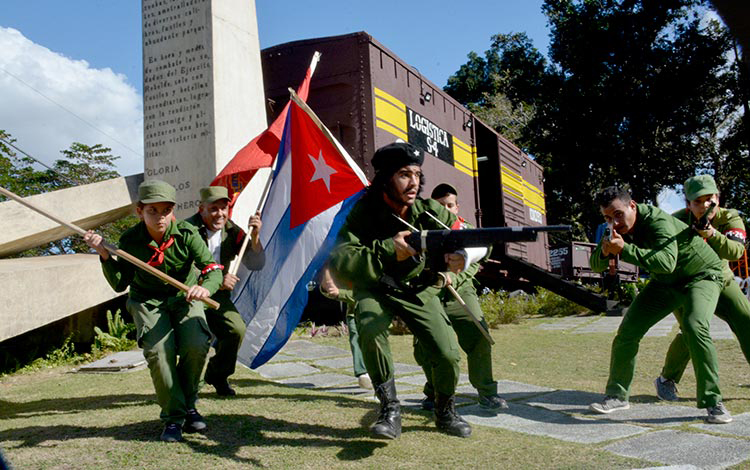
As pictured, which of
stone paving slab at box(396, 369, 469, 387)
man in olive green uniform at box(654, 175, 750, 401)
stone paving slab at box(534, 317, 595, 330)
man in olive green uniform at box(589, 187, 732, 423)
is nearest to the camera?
man in olive green uniform at box(589, 187, 732, 423)

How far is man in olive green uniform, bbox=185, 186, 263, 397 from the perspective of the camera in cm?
491

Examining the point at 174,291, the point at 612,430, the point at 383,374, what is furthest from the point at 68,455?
the point at 612,430

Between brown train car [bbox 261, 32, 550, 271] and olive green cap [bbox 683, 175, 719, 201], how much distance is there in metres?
4.66

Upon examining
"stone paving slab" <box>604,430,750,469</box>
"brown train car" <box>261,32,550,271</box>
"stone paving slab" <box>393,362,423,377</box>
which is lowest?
"stone paving slab" <box>604,430,750,469</box>

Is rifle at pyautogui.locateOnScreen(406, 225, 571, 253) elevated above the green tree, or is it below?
below

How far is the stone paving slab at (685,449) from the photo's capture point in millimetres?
3175

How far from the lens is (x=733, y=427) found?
386 centimetres

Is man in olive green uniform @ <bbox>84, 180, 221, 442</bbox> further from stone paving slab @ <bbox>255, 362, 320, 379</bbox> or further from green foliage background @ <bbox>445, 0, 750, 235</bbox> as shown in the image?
green foliage background @ <bbox>445, 0, 750, 235</bbox>

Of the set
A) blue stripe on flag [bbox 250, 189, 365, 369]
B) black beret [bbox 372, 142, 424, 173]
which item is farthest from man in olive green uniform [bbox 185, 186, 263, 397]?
black beret [bbox 372, 142, 424, 173]

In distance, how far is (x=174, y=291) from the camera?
13.3 ft

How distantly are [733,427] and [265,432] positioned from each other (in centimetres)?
282

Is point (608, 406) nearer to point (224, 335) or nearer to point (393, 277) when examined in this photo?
point (393, 277)

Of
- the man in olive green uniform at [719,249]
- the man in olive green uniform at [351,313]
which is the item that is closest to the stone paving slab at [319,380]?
the man in olive green uniform at [351,313]

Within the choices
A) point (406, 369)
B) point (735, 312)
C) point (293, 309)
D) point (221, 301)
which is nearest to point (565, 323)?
point (406, 369)
